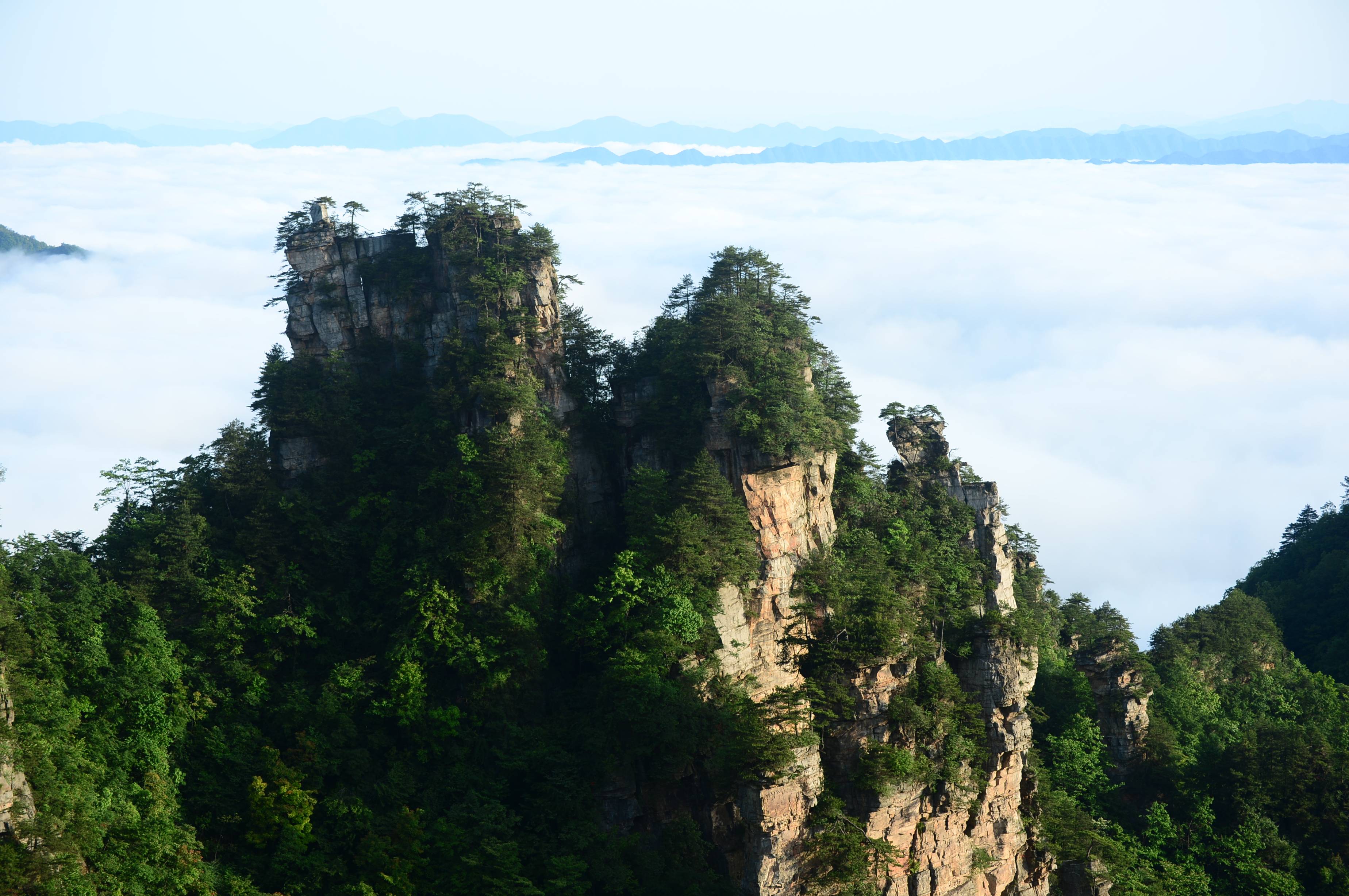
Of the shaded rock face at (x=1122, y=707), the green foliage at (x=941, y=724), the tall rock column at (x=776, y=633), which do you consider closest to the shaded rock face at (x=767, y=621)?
the tall rock column at (x=776, y=633)

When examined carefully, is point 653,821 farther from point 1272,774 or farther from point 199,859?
point 1272,774

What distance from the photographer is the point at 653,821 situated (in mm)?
43344

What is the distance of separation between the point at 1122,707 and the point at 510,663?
27.8 metres

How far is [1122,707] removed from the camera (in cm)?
5034

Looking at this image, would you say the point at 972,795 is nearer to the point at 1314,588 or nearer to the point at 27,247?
the point at 1314,588

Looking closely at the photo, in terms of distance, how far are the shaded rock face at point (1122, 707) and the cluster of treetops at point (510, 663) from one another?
0.62 metres

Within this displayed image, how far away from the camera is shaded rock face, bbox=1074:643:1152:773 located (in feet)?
166

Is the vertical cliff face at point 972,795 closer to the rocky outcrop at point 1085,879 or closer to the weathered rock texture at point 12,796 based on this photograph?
the rocky outcrop at point 1085,879

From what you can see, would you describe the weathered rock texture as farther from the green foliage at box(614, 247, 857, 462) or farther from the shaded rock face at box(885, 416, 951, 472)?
the shaded rock face at box(885, 416, 951, 472)

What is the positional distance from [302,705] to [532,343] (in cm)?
1860

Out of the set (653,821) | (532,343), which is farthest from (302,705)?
(532,343)

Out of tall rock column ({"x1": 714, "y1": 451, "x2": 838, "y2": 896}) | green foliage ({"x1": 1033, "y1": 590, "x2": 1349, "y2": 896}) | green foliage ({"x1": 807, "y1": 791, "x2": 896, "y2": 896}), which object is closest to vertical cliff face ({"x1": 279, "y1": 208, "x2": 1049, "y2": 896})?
tall rock column ({"x1": 714, "y1": 451, "x2": 838, "y2": 896})

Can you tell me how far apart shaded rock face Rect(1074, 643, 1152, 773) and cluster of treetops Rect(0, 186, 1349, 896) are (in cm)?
62

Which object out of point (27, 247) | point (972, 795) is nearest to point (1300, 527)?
point (972, 795)
